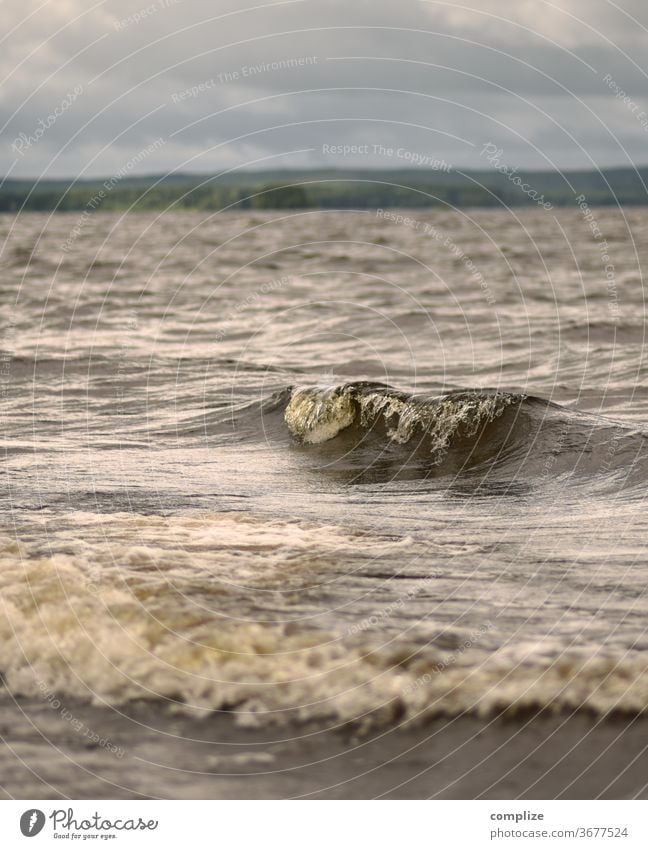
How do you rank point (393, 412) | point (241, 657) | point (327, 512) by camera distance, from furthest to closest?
1. point (393, 412)
2. point (327, 512)
3. point (241, 657)

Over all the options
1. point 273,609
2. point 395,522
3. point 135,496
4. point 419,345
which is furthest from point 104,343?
point 273,609

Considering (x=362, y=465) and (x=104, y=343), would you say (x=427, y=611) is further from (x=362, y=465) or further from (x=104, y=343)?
(x=104, y=343)

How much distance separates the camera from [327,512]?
8227 millimetres

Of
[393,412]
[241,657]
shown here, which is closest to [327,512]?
[241,657]

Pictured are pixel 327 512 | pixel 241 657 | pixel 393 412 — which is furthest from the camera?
pixel 393 412

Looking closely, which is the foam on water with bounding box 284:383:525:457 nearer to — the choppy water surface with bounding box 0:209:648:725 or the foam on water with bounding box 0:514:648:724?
the choppy water surface with bounding box 0:209:648:725

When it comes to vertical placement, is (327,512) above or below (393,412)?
below

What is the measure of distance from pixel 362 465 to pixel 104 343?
9930 mm

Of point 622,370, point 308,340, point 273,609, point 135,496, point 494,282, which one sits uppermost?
point 494,282

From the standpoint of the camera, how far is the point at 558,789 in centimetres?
432

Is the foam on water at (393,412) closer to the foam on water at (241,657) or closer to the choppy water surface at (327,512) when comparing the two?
the choppy water surface at (327,512)

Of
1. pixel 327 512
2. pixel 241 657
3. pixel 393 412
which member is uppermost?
pixel 393 412

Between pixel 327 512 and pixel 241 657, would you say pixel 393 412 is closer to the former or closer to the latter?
pixel 327 512

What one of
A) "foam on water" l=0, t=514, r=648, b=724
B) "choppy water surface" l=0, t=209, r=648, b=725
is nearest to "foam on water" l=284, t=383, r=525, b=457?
"choppy water surface" l=0, t=209, r=648, b=725
